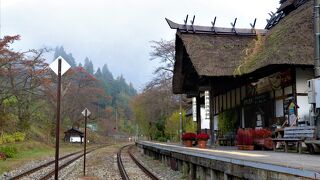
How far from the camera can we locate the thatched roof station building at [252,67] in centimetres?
1599

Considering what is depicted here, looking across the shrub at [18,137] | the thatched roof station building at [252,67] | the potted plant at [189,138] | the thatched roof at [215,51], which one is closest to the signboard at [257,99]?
the thatched roof station building at [252,67]

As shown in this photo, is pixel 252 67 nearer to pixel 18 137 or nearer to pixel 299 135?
pixel 299 135

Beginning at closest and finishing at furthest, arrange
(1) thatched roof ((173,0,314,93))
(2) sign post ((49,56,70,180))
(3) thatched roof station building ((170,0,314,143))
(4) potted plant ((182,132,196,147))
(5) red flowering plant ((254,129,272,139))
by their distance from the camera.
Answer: (2) sign post ((49,56,70,180))
(5) red flowering plant ((254,129,272,139))
(1) thatched roof ((173,0,314,93))
(3) thatched roof station building ((170,0,314,143))
(4) potted plant ((182,132,196,147))

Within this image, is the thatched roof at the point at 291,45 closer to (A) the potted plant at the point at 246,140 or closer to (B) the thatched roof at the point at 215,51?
(B) the thatched roof at the point at 215,51

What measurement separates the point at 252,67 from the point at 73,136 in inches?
1913

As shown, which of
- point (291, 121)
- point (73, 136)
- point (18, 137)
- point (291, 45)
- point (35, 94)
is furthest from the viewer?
point (73, 136)

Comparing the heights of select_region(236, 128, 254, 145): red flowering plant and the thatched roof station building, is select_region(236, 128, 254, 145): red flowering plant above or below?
below

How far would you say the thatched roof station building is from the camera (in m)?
16.0

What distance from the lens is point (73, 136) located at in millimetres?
A: 62062

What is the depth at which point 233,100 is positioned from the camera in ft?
77.6

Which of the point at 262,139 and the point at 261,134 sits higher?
the point at 261,134

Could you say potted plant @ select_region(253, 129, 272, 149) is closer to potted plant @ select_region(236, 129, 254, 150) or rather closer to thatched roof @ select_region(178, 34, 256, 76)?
potted plant @ select_region(236, 129, 254, 150)

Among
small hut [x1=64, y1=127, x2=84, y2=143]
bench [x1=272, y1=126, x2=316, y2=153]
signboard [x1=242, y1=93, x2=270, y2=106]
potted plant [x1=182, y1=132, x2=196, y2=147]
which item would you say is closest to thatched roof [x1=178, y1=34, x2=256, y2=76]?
signboard [x1=242, y1=93, x2=270, y2=106]

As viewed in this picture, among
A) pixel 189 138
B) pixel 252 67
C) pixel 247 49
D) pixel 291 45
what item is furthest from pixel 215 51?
pixel 291 45
